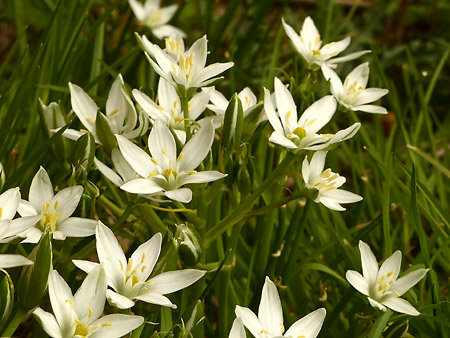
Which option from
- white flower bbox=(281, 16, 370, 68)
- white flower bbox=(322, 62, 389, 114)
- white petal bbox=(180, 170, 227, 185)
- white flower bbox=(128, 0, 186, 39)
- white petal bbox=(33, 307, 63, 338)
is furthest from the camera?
white flower bbox=(128, 0, 186, 39)

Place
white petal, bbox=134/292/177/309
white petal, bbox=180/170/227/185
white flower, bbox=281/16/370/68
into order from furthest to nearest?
white flower, bbox=281/16/370/68 < white petal, bbox=180/170/227/185 < white petal, bbox=134/292/177/309

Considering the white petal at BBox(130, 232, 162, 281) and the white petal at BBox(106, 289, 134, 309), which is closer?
the white petal at BBox(106, 289, 134, 309)

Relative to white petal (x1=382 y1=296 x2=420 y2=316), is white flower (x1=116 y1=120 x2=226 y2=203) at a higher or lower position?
higher

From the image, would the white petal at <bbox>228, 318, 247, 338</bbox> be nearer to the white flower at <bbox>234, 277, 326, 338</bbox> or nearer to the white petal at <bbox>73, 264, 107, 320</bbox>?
the white flower at <bbox>234, 277, 326, 338</bbox>

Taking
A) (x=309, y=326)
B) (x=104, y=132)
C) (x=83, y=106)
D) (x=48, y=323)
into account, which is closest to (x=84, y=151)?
(x=104, y=132)

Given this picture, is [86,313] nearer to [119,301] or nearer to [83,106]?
[119,301]

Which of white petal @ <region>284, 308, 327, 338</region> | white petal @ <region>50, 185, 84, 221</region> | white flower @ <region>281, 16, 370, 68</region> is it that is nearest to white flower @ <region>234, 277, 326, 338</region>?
white petal @ <region>284, 308, 327, 338</region>

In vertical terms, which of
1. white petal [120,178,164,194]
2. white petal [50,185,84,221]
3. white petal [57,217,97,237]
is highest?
white petal [120,178,164,194]
